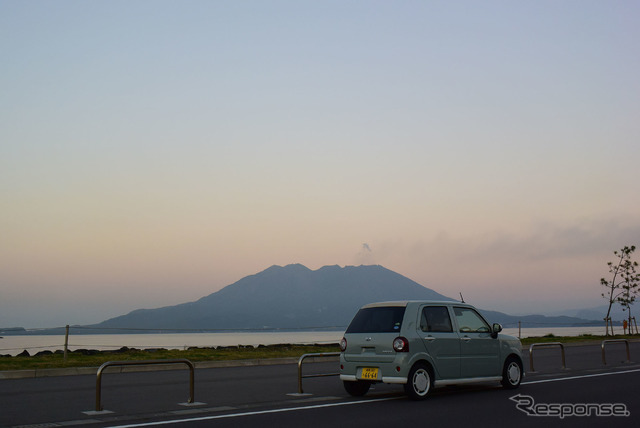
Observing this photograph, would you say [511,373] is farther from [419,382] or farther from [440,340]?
[419,382]

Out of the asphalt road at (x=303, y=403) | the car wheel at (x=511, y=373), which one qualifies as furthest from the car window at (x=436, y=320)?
the car wheel at (x=511, y=373)

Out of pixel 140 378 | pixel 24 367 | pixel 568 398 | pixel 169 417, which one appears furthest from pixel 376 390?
pixel 24 367

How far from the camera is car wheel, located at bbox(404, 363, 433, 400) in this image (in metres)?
12.4

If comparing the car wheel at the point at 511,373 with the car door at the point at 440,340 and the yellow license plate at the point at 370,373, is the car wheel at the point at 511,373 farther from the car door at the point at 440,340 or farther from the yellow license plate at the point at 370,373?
the yellow license plate at the point at 370,373

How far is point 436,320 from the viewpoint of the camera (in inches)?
525

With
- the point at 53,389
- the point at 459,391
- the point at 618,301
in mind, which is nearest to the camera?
the point at 459,391

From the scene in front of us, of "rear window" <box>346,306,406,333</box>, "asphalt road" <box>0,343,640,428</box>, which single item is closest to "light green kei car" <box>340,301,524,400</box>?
"rear window" <box>346,306,406,333</box>

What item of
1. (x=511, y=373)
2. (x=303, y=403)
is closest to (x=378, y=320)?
(x=303, y=403)

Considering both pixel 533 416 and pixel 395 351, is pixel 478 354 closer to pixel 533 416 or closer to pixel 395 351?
pixel 395 351

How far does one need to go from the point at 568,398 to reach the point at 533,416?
2.66 meters

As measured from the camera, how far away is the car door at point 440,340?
504 inches

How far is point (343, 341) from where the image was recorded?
526 inches

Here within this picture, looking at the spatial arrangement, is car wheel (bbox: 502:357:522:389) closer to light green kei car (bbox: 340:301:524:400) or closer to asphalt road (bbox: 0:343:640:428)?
light green kei car (bbox: 340:301:524:400)

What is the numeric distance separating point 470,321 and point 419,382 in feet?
7.33
